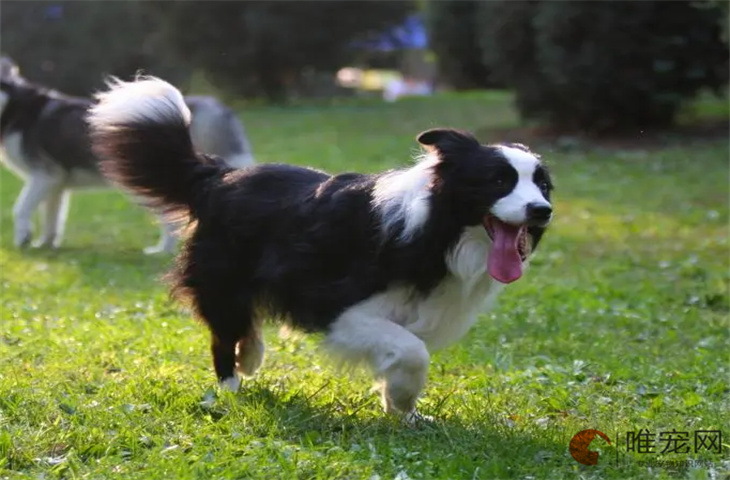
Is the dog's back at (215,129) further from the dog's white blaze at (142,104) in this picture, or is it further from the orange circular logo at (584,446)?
the orange circular logo at (584,446)

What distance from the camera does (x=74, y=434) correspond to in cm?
441

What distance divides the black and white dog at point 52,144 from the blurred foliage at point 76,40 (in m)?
15.6

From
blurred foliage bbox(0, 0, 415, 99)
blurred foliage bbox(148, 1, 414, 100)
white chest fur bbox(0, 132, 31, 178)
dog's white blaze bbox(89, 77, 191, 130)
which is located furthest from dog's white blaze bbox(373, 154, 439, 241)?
blurred foliage bbox(0, 0, 415, 99)

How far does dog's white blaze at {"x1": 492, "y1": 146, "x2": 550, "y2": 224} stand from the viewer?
4.40 m

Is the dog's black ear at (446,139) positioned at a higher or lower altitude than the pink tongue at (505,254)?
higher

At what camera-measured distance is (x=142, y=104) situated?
18.4 feet

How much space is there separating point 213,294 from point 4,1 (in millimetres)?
23750

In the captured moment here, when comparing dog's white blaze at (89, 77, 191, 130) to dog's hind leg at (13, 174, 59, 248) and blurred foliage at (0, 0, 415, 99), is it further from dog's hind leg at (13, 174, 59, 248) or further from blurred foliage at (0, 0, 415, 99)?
blurred foliage at (0, 0, 415, 99)

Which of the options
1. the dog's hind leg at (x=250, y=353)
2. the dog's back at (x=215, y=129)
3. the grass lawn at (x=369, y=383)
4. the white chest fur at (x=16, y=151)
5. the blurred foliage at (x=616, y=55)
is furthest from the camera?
the blurred foliage at (x=616, y=55)

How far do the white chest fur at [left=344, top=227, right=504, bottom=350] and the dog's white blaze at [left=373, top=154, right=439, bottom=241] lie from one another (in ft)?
0.88

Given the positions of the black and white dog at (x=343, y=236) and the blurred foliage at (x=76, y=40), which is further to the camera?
the blurred foliage at (x=76, y=40)

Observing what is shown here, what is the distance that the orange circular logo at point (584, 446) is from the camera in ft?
14.1

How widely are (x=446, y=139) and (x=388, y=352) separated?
0.98 metres

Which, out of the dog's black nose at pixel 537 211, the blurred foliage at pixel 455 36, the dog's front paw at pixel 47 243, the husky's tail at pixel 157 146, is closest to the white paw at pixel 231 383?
the husky's tail at pixel 157 146
